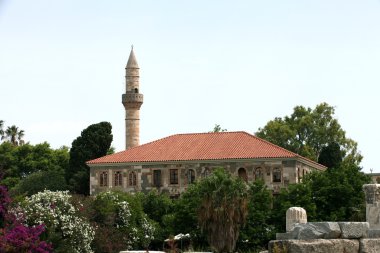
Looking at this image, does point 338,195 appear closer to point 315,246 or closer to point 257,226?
point 257,226

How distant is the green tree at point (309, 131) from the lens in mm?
91062

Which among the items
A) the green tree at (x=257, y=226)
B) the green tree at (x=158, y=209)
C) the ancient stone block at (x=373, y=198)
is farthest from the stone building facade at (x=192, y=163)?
the ancient stone block at (x=373, y=198)

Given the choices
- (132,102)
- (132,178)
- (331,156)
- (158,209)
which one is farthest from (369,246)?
(132,102)

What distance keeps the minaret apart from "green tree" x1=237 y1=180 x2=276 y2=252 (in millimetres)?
36800

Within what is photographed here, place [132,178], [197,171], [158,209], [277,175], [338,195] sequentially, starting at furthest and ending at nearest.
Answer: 1. [132,178]
2. [197,171]
3. [277,175]
4. [158,209]
5. [338,195]

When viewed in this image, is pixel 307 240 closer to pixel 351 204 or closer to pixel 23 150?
pixel 351 204

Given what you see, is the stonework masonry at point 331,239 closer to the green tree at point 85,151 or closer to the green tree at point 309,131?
the green tree at point 85,151

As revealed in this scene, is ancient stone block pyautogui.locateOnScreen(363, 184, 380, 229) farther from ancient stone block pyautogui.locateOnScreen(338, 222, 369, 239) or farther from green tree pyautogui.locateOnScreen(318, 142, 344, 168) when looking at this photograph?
green tree pyautogui.locateOnScreen(318, 142, 344, 168)

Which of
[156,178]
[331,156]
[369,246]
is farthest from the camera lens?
[331,156]

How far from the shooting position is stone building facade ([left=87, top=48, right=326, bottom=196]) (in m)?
72.8

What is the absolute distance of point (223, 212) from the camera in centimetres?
4809

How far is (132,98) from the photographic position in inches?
3639

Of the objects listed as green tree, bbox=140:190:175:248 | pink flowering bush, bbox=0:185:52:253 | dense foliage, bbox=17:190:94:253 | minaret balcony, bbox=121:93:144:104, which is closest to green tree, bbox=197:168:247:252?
green tree, bbox=140:190:175:248

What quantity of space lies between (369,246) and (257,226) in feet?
115
